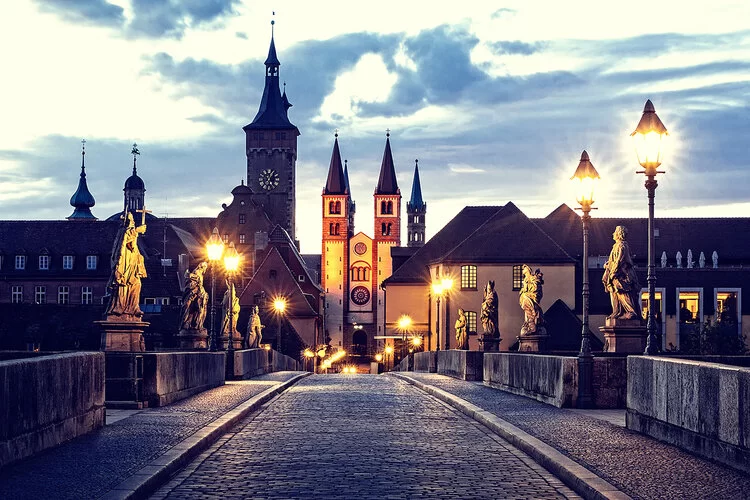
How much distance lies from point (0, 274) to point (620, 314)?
298ft

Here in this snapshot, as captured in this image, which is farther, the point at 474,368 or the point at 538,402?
the point at 474,368

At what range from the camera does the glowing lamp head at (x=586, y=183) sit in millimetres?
21812

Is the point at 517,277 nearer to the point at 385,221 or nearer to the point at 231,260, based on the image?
the point at 231,260

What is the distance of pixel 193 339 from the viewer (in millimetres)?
35562

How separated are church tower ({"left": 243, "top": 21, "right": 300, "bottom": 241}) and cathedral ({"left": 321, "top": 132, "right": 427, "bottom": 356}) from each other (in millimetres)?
4920

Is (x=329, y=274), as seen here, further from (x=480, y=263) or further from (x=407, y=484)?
(x=407, y=484)

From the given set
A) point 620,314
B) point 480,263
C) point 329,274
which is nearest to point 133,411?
point 620,314

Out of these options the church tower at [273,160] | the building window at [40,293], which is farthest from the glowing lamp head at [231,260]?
the church tower at [273,160]

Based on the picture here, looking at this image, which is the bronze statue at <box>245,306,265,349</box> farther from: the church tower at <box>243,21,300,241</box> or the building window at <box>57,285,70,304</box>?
the church tower at <box>243,21,300,241</box>

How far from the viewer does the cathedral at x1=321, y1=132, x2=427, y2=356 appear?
470 feet

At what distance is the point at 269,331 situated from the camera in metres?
90.4

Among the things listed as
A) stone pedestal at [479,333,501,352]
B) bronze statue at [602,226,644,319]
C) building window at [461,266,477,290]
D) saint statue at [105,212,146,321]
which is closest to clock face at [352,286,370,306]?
building window at [461,266,477,290]

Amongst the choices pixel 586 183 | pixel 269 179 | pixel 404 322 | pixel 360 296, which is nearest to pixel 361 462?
pixel 586 183

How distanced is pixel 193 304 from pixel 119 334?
12949mm
